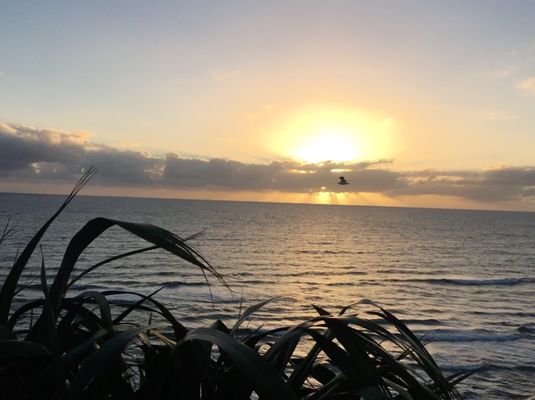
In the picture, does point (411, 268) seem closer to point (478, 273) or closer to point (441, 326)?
point (478, 273)

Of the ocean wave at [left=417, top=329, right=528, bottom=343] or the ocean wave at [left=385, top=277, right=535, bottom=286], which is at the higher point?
the ocean wave at [left=417, top=329, right=528, bottom=343]

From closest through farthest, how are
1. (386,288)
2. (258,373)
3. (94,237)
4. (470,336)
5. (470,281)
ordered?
1. (258,373)
2. (94,237)
3. (470,336)
4. (386,288)
5. (470,281)

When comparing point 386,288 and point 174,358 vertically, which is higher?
point 174,358

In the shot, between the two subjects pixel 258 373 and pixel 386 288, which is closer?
pixel 258 373

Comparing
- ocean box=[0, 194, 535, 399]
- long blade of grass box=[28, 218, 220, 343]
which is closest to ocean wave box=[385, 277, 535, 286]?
ocean box=[0, 194, 535, 399]

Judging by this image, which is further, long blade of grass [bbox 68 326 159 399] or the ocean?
the ocean

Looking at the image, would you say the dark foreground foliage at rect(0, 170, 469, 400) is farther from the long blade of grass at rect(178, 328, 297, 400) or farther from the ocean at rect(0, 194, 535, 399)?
the ocean at rect(0, 194, 535, 399)

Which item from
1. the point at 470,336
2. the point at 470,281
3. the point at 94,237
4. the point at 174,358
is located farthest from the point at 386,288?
the point at 94,237

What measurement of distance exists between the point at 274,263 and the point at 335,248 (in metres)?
18.4

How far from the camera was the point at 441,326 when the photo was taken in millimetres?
18438

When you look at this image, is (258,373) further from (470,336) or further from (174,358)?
(470,336)

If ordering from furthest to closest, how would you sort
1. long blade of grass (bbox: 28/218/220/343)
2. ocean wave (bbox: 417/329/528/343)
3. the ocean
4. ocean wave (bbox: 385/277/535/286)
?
1. ocean wave (bbox: 385/277/535/286)
2. ocean wave (bbox: 417/329/528/343)
3. the ocean
4. long blade of grass (bbox: 28/218/220/343)

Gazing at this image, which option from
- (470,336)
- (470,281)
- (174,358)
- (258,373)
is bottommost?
(470,281)

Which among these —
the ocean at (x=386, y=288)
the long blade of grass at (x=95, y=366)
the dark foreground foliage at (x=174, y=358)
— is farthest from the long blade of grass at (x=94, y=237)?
the ocean at (x=386, y=288)
